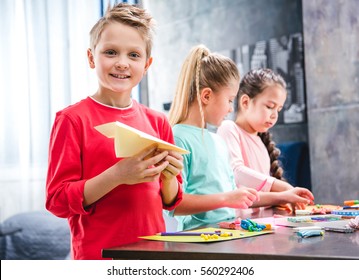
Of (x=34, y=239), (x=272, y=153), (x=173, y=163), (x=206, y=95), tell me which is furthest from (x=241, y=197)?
(x=34, y=239)

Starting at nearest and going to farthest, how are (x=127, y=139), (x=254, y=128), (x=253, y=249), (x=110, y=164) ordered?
(x=253, y=249), (x=127, y=139), (x=110, y=164), (x=254, y=128)

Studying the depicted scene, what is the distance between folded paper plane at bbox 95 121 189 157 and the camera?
98 centimetres

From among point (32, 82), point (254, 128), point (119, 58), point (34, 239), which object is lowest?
point (34, 239)

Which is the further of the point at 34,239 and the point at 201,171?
the point at 34,239

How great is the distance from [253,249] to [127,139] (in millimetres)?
299

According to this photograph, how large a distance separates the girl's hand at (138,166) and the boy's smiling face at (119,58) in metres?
0.25

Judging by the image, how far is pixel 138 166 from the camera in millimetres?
1094

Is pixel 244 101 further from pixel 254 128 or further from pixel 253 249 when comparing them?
pixel 253 249

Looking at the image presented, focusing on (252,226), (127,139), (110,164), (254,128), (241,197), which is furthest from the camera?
(254,128)

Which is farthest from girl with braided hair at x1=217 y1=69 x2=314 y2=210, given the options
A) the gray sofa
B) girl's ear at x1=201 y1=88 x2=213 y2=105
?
the gray sofa

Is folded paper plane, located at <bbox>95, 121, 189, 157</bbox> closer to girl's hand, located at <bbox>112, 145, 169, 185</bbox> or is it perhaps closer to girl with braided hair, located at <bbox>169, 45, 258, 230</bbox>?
girl's hand, located at <bbox>112, 145, 169, 185</bbox>

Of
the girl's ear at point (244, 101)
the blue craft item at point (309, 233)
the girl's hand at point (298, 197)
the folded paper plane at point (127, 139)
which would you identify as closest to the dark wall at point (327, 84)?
the girl's ear at point (244, 101)

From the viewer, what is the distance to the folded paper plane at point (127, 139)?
0.98 m

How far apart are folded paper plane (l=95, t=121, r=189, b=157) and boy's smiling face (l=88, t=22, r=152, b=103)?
0.28 m
